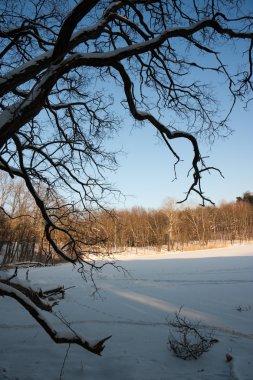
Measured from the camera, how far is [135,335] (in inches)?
295

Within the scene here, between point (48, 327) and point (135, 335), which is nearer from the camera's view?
point (48, 327)

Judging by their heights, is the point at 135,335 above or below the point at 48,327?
below

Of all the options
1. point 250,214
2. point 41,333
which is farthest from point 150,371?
point 250,214

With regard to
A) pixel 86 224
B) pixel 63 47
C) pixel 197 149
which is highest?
pixel 63 47

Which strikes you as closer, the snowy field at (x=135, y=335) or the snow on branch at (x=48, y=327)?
the snow on branch at (x=48, y=327)

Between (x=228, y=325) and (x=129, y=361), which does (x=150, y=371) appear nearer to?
(x=129, y=361)

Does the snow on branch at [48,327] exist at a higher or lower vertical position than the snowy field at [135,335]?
higher

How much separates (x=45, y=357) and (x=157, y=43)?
18.6ft

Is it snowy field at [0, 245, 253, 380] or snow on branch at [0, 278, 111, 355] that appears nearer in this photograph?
snow on branch at [0, 278, 111, 355]

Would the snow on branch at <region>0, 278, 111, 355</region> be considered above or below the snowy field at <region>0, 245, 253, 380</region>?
above

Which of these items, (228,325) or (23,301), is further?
(228,325)

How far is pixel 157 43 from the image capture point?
3.71 meters

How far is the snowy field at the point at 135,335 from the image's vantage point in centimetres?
541

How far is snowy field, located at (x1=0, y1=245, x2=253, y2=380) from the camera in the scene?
5414mm
